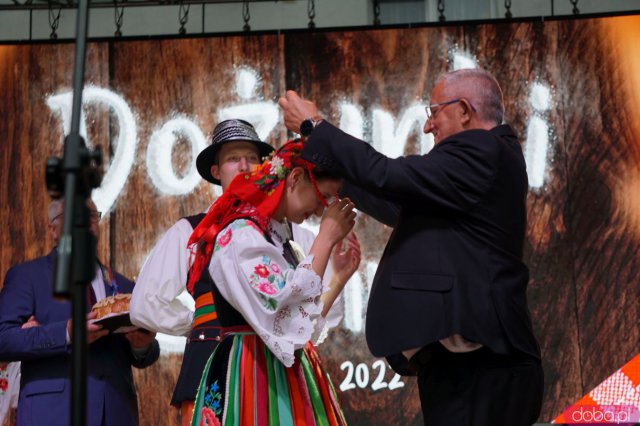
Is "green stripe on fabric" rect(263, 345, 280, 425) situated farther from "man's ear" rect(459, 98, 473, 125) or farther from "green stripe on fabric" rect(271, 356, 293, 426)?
"man's ear" rect(459, 98, 473, 125)

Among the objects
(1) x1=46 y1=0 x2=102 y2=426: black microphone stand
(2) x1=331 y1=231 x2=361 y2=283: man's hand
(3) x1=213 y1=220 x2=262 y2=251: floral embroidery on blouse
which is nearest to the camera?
(1) x1=46 y1=0 x2=102 y2=426: black microphone stand

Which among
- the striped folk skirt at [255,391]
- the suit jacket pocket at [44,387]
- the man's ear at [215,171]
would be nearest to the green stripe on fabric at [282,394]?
the striped folk skirt at [255,391]

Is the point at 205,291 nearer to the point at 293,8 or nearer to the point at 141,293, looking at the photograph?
the point at 141,293

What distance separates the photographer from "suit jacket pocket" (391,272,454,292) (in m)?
2.68

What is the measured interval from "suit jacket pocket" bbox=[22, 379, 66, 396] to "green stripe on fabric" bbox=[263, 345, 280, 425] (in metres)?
1.12

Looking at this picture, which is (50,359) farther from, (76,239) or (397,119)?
(397,119)

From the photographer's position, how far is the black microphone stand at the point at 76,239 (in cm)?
192

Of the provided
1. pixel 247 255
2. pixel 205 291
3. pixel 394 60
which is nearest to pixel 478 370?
pixel 247 255

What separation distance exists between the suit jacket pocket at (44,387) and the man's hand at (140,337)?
27 cm

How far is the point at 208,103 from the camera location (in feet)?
15.5

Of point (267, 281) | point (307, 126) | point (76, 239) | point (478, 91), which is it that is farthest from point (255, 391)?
point (478, 91)

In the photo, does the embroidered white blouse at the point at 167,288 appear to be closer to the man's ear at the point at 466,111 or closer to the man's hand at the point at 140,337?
the man's hand at the point at 140,337

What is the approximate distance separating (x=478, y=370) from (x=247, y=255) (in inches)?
26.6

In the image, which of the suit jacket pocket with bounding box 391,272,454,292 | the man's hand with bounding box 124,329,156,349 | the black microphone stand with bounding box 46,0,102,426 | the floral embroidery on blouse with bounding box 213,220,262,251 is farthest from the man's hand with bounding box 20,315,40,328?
the black microphone stand with bounding box 46,0,102,426
